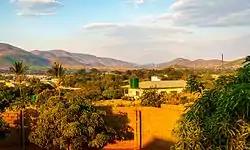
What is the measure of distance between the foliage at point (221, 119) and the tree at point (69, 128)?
11.4 metres

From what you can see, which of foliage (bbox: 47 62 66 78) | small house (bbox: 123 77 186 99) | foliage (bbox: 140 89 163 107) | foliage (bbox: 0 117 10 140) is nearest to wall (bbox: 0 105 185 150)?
foliage (bbox: 0 117 10 140)

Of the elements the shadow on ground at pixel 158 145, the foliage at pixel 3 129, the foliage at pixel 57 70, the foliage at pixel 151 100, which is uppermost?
the foliage at pixel 57 70

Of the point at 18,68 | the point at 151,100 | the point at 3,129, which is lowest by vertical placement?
the point at 3,129

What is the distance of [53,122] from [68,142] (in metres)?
1.17

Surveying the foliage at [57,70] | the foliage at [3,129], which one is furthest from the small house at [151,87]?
the foliage at [3,129]

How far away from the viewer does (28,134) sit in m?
21.8

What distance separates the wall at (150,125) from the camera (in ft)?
62.1

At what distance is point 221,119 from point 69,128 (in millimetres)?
12747

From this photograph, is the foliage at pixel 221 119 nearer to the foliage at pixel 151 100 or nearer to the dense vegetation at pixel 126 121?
the dense vegetation at pixel 126 121

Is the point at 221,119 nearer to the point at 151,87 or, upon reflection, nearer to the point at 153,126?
the point at 153,126

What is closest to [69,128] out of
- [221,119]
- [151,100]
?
[151,100]

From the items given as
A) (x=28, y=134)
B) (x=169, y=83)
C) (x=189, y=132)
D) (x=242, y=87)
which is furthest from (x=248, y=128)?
(x=169, y=83)

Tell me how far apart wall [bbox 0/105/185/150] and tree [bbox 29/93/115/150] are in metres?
1.32

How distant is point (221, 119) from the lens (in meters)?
7.83
